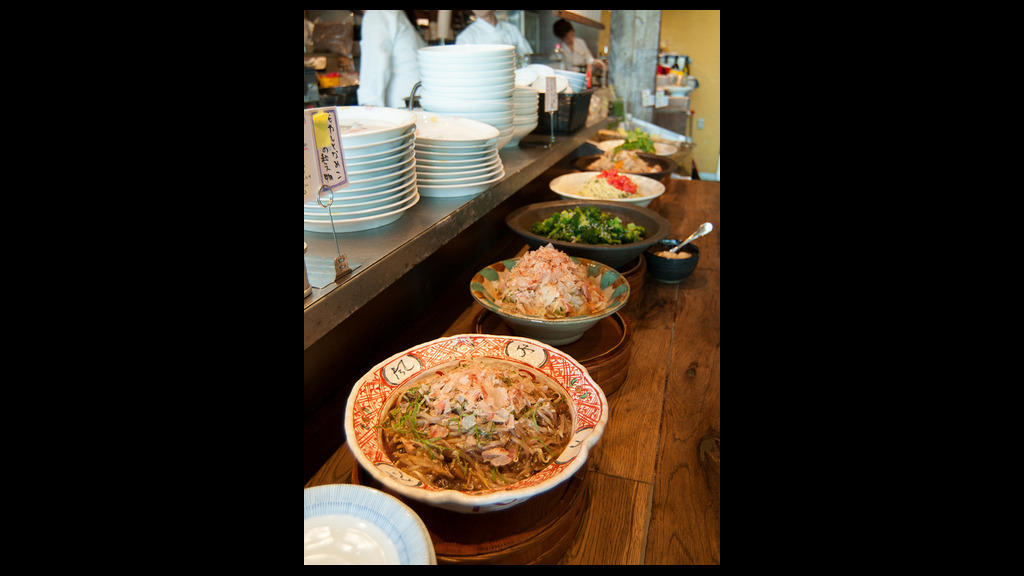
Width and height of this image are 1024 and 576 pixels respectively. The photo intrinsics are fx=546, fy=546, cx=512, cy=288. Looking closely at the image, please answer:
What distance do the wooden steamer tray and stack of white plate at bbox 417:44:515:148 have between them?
1.56 meters

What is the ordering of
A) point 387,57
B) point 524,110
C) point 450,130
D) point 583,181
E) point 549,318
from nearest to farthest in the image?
point 549,318 < point 450,130 < point 524,110 < point 583,181 < point 387,57

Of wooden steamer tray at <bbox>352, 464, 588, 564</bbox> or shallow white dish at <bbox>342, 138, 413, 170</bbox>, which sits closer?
wooden steamer tray at <bbox>352, 464, 588, 564</bbox>

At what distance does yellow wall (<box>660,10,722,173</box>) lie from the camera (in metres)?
10.4

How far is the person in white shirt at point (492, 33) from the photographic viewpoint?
5961mm

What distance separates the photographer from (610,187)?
9.78 feet

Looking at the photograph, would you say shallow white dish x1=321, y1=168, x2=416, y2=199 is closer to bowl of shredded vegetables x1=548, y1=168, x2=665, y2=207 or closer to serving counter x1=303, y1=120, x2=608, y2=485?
serving counter x1=303, y1=120, x2=608, y2=485

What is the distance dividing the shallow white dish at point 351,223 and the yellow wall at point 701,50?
10566 mm

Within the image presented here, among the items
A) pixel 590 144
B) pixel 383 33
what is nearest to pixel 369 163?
pixel 590 144

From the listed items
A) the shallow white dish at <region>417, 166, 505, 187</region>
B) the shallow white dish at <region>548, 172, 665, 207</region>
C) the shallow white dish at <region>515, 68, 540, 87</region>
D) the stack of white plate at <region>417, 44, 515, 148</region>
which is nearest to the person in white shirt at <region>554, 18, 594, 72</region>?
the shallow white dish at <region>515, 68, 540, 87</region>

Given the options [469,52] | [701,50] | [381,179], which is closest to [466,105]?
[469,52]

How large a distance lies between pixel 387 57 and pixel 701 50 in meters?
7.29

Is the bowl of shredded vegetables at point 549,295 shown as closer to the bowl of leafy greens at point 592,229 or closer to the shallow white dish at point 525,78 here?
the bowl of leafy greens at point 592,229

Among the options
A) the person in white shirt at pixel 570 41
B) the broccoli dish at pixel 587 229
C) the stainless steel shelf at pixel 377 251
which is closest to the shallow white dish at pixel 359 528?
the stainless steel shelf at pixel 377 251

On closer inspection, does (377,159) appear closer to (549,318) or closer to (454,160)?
(454,160)
